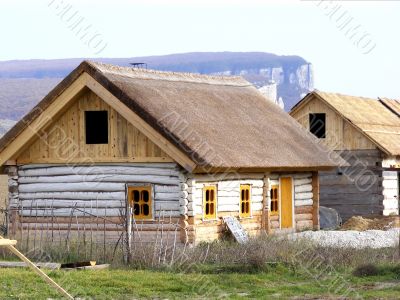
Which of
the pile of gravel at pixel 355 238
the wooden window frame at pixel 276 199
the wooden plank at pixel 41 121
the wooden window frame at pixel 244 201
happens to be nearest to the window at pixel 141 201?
the wooden plank at pixel 41 121

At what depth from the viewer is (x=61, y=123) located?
27266 millimetres

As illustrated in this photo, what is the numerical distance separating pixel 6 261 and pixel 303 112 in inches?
808

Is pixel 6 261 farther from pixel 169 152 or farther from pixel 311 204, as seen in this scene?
pixel 311 204

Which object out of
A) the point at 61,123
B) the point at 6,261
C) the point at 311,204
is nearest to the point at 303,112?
the point at 311,204

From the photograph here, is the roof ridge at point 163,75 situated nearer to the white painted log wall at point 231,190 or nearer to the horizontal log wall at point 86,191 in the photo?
the horizontal log wall at point 86,191

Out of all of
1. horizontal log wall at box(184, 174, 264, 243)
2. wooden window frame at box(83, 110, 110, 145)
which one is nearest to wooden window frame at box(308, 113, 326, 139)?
horizontal log wall at box(184, 174, 264, 243)

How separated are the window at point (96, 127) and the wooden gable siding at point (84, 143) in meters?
0.19

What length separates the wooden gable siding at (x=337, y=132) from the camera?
38250 millimetres

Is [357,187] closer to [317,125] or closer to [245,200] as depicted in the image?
[317,125]

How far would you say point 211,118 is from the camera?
92.1 ft

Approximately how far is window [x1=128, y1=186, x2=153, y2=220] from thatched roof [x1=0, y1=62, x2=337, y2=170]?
1.88 meters

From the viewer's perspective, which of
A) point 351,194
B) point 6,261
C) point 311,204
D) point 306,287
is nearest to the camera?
point 306,287

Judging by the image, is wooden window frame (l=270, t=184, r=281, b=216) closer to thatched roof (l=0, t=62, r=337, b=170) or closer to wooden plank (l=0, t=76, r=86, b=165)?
thatched roof (l=0, t=62, r=337, b=170)

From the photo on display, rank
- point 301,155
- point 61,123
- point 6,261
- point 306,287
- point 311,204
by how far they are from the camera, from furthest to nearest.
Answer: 1. point 311,204
2. point 301,155
3. point 61,123
4. point 6,261
5. point 306,287
